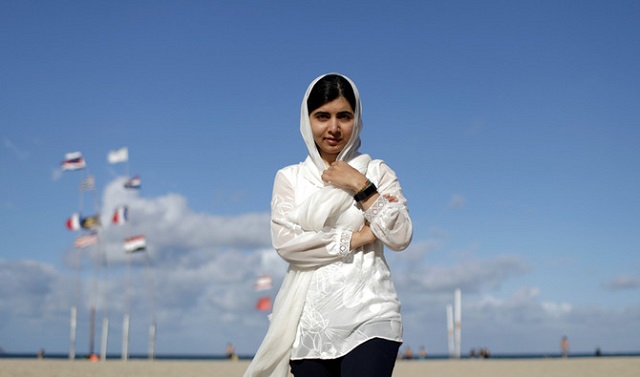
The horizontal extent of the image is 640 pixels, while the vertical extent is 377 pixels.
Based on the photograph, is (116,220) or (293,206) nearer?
(293,206)

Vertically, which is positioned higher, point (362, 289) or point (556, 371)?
point (362, 289)

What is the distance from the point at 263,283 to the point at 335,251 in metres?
37.0

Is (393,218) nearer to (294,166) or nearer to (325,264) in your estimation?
(325,264)

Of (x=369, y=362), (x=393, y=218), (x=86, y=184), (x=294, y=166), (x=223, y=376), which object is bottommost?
(x=223, y=376)

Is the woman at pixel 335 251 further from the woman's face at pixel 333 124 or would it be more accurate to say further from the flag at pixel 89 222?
the flag at pixel 89 222

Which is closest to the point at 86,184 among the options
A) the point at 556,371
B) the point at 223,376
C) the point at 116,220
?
the point at 116,220

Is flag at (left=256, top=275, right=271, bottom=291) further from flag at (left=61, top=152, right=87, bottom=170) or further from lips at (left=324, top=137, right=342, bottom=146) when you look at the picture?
lips at (left=324, top=137, right=342, bottom=146)

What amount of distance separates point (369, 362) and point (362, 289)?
13.0 inches

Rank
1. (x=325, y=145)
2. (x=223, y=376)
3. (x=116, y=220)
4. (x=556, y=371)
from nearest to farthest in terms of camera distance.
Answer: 1. (x=325, y=145)
2. (x=223, y=376)
3. (x=556, y=371)
4. (x=116, y=220)

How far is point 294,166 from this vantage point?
11.7ft

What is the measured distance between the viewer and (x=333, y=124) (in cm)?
330

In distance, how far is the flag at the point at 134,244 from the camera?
40.7m

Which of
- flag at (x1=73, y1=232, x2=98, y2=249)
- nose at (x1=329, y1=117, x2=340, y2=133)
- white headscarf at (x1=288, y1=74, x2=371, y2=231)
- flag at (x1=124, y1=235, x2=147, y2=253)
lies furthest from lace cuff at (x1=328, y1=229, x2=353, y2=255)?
flag at (x1=124, y1=235, x2=147, y2=253)

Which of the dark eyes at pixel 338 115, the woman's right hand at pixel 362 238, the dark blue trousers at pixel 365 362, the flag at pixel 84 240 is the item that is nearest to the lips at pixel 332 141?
the dark eyes at pixel 338 115
